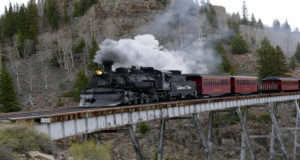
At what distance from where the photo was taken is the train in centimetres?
1472

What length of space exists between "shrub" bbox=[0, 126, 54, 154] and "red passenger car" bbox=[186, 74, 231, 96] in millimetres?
16271

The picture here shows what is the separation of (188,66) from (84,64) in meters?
20.1

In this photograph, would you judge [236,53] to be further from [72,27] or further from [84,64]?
[72,27]

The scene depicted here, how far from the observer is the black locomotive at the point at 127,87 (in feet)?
48.0

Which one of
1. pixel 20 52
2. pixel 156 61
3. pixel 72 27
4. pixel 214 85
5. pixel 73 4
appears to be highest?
pixel 73 4

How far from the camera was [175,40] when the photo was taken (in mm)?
65500

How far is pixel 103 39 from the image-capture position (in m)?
62.9

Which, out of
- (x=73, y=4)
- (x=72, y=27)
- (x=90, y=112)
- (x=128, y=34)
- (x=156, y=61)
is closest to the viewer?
(x=90, y=112)

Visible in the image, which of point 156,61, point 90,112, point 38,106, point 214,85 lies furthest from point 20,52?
point 90,112

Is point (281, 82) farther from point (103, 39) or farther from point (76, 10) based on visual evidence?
point (76, 10)

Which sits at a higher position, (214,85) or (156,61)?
(156,61)

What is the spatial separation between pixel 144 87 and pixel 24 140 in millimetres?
9459

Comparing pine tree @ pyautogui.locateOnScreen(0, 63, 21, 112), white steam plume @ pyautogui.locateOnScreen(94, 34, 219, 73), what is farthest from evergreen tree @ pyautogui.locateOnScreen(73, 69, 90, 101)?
white steam plume @ pyautogui.locateOnScreen(94, 34, 219, 73)

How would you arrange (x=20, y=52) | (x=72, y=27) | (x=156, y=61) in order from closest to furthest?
(x=156, y=61), (x=20, y=52), (x=72, y=27)
